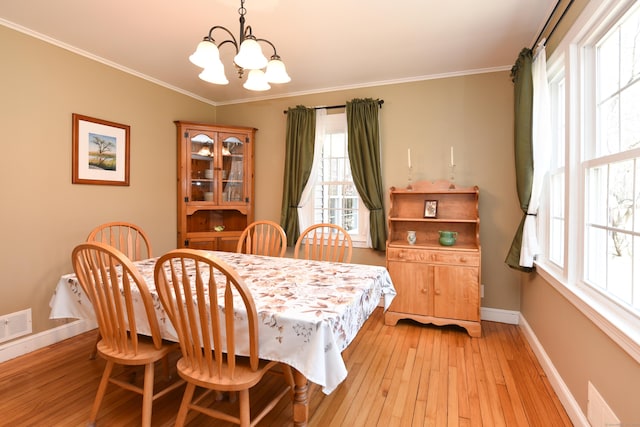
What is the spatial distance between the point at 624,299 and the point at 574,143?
2.98ft

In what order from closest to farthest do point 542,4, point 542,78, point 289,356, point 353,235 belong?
1. point 289,356
2. point 542,4
3. point 542,78
4. point 353,235

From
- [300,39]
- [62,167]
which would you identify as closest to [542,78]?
[300,39]

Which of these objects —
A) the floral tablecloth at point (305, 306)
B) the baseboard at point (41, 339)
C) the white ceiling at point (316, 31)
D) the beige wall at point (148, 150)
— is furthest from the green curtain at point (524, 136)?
the baseboard at point (41, 339)

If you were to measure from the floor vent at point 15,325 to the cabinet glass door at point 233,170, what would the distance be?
200 centimetres

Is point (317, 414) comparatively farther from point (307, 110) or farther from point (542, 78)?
point (307, 110)

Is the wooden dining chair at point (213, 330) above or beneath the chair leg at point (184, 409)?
above

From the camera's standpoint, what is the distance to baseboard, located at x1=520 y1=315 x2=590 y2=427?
5.44ft

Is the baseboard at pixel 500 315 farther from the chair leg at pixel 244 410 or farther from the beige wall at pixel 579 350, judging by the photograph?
the chair leg at pixel 244 410

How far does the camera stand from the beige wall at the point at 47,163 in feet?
7.93

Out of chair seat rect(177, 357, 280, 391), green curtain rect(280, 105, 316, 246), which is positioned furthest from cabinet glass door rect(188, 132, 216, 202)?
chair seat rect(177, 357, 280, 391)

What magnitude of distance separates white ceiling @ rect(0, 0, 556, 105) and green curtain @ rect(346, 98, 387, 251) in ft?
1.21

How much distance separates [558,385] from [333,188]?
8.55 ft

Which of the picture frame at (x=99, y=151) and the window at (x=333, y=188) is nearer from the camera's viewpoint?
the picture frame at (x=99, y=151)

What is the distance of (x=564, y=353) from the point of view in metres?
1.92
